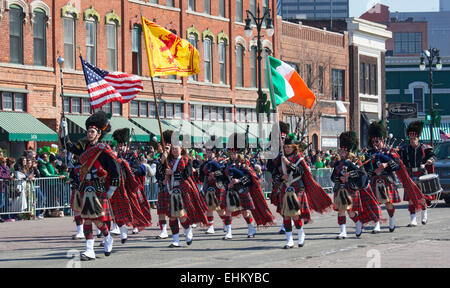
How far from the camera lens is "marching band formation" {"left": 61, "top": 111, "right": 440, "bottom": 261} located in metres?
12.5

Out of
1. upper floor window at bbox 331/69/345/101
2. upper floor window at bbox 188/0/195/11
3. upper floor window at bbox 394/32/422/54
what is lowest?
upper floor window at bbox 331/69/345/101

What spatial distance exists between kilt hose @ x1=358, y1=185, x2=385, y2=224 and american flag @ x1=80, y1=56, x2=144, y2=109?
8.48 metres

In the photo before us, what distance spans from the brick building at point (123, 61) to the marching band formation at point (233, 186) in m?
15.2

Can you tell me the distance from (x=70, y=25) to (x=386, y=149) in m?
20.3

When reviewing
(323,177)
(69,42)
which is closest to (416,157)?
(323,177)

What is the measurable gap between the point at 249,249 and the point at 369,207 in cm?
316

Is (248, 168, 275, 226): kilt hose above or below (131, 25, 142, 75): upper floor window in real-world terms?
below

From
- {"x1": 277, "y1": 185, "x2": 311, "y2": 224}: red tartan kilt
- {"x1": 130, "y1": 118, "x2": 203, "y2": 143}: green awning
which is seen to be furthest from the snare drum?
{"x1": 130, "y1": 118, "x2": 203, "y2": 143}: green awning

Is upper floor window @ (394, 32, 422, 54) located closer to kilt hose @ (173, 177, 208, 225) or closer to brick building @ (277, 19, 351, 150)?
brick building @ (277, 19, 351, 150)

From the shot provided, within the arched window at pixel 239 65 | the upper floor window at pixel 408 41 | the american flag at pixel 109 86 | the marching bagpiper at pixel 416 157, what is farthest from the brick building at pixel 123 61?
the upper floor window at pixel 408 41

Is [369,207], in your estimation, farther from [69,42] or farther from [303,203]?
[69,42]

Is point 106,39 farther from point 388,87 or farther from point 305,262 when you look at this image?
point 388,87

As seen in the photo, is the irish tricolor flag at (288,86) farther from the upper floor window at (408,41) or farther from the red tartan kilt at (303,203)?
the upper floor window at (408,41)

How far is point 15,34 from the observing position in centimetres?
3209
